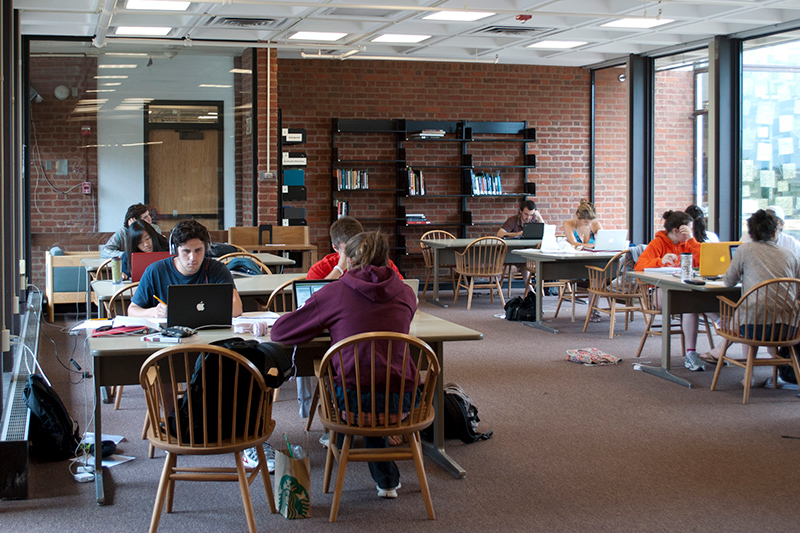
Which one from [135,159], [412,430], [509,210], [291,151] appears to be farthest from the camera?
[509,210]

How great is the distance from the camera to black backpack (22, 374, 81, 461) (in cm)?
389

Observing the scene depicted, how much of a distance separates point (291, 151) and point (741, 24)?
5280 mm

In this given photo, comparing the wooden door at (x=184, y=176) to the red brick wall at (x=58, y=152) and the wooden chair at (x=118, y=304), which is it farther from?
the wooden chair at (x=118, y=304)

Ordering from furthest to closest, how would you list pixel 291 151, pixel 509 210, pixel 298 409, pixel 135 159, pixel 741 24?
pixel 509 210 → pixel 291 151 → pixel 135 159 → pixel 741 24 → pixel 298 409

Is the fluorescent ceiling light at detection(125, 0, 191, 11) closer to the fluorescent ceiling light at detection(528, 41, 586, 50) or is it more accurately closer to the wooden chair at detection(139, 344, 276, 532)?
the fluorescent ceiling light at detection(528, 41, 586, 50)

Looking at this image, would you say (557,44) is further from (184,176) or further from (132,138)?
(132,138)

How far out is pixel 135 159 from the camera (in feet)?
30.0

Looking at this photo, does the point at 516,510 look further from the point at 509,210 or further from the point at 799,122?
the point at 509,210

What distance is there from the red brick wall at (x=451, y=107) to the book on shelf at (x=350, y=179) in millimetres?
235

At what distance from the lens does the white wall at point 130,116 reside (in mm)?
9039

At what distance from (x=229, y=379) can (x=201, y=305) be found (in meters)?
0.66

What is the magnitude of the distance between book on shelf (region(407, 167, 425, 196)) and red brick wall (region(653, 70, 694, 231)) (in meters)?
3.01

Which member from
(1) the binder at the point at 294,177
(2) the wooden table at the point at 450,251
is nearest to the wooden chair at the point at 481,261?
(2) the wooden table at the point at 450,251

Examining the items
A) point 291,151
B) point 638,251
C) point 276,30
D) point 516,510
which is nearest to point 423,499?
point 516,510
